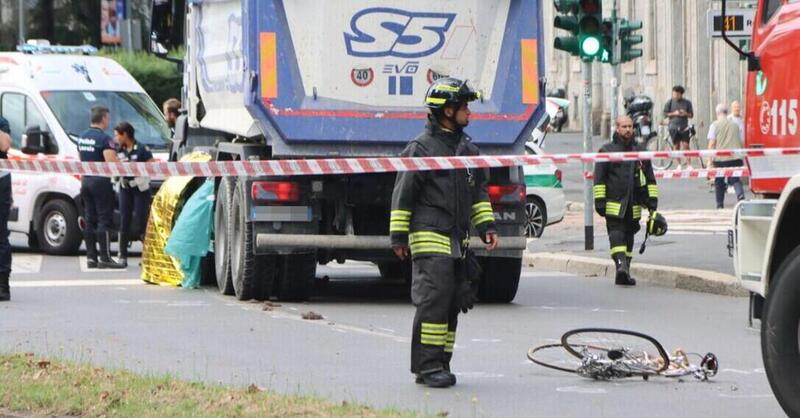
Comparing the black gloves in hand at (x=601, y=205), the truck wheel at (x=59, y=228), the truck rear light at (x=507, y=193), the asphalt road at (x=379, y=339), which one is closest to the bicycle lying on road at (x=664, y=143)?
the truck wheel at (x=59, y=228)

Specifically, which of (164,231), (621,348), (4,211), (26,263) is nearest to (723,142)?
(26,263)

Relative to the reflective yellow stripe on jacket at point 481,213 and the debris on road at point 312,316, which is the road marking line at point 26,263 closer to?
the debris on road at point 312,316

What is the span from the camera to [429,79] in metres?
15.3

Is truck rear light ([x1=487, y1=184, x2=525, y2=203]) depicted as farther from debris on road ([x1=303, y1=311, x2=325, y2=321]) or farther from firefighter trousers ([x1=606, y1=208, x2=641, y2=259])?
firefighter trousers ([x1=606, y1=208, x2=641, y2=259])

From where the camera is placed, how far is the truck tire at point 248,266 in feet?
51.2

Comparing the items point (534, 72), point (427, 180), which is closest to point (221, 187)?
point (534, 72)

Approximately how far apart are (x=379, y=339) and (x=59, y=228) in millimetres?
→ 9748

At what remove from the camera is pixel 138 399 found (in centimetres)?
927

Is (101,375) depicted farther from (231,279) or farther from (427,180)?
(231,279)

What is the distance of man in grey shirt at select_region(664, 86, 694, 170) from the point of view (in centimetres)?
3469

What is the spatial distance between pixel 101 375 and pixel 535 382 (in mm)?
2526

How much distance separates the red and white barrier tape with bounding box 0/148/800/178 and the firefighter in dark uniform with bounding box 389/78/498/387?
84 millimetres

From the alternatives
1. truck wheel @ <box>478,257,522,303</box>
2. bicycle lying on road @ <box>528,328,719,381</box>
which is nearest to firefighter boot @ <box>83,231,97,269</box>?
truck wheel @ <box>478,257,522,303</box>

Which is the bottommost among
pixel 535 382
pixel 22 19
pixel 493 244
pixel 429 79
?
pixel 535 382
